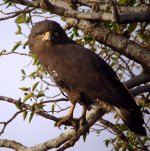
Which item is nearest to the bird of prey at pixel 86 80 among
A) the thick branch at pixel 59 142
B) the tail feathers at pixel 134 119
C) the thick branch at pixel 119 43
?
the tail feathers at pixel 134 119

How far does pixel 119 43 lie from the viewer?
312 centimetres

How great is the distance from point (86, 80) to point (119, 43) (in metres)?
0.60

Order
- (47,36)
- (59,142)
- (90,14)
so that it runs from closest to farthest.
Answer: (90,14) < (59,142) < (47,36)

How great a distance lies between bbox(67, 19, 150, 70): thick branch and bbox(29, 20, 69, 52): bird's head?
0.77 meters

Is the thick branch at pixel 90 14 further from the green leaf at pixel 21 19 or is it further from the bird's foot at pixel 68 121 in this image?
the green leaf at pixel 21 19

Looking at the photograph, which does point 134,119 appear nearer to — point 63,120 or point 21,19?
point 63,120

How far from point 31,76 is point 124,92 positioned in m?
1.72

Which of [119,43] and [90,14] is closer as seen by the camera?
[90,14]

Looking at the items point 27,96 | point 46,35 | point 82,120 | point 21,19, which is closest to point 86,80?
point 82,120

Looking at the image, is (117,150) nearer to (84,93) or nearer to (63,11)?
(84,93)

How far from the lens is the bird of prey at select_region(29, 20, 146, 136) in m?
3.37

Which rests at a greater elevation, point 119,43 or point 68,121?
point 119,43

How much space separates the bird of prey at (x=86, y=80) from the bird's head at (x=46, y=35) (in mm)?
19

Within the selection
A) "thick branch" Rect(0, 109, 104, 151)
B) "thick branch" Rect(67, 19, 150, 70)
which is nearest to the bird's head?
"thick branch" Rect(67, 19, 150, 70)
